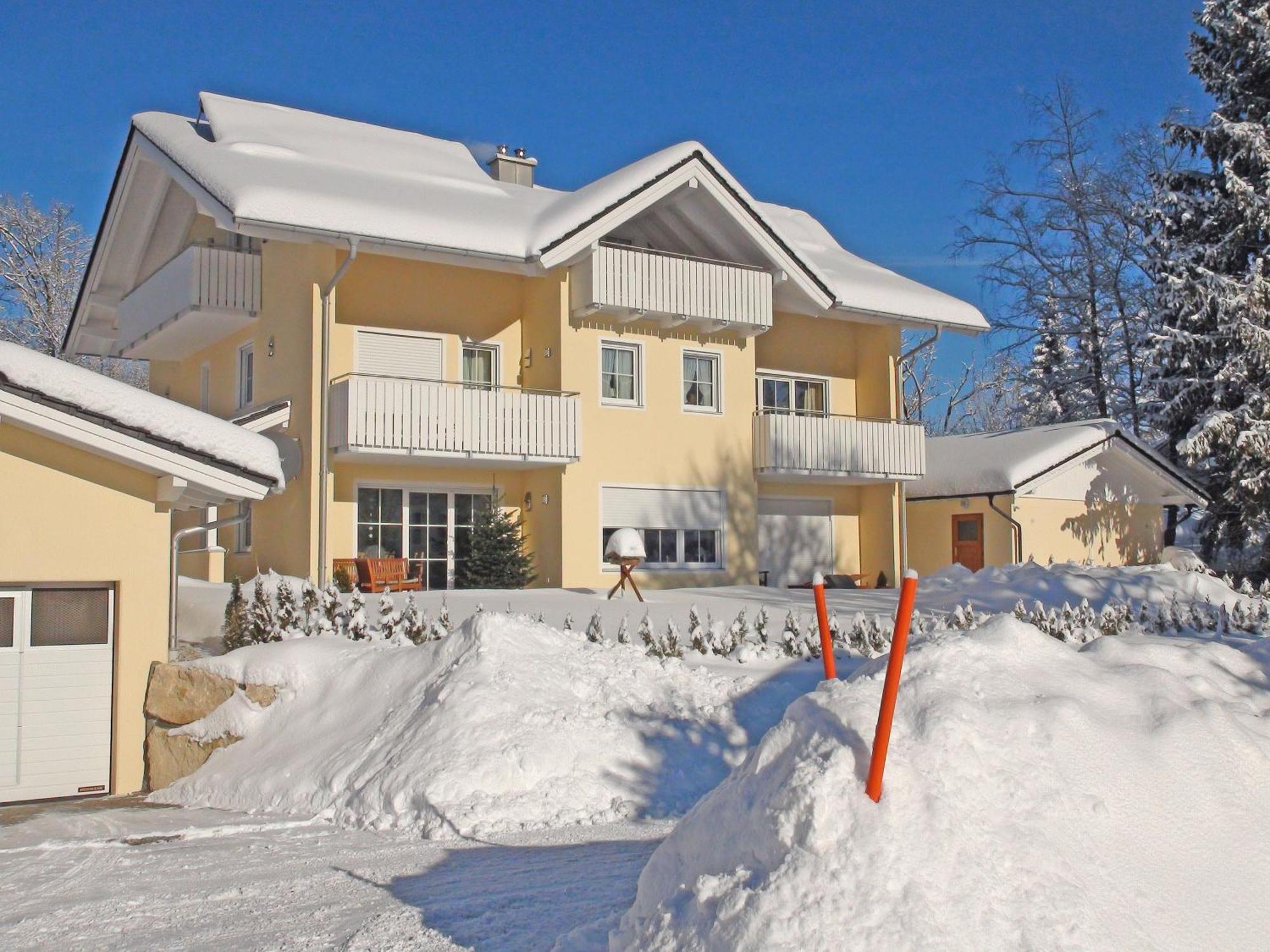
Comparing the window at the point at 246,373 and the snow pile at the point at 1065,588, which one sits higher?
the window at the point at 246,373

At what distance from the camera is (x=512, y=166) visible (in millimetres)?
27062

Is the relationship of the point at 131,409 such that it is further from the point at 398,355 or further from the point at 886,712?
the point at 398,355

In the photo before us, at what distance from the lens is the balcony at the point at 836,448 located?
79.2 feet

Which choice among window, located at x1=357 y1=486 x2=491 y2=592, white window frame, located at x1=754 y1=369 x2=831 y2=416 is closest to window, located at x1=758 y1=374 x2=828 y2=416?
white window frame, located at x1=754 y1=369 x2=831 y2=416

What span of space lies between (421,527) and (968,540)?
13.2 m

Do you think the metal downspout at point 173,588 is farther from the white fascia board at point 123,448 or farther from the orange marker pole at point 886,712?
the orange marker pole at point 886,712

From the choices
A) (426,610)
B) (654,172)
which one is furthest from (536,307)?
(426,610)

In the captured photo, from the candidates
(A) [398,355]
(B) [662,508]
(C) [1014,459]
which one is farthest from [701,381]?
(C) [1014,459]

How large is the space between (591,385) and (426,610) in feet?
26.6

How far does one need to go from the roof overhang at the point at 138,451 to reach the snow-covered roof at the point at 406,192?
7210mm

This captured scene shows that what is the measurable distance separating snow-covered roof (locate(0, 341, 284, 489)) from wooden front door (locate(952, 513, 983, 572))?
19.4m

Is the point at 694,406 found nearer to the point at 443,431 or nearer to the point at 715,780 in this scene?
the point at 443,431

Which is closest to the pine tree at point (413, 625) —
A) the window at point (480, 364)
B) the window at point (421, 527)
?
the window at point (421, 527)

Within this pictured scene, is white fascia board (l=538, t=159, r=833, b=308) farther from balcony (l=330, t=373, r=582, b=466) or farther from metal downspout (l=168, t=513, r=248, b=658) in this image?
metal downspout (l=168, t=513, r=248, b=658)
